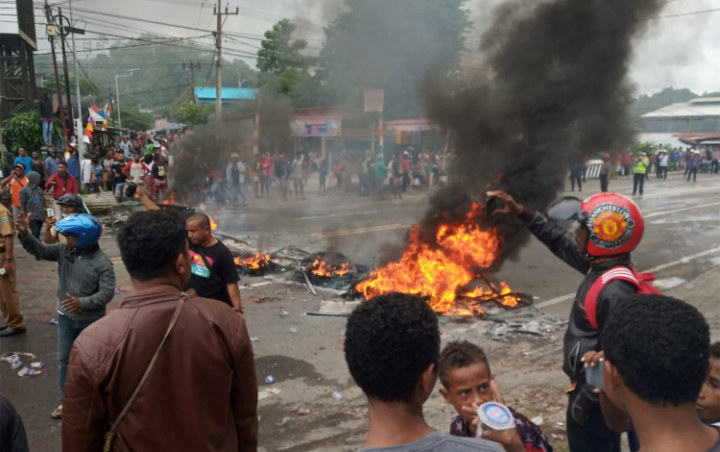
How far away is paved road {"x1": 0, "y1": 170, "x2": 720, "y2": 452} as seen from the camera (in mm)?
4520

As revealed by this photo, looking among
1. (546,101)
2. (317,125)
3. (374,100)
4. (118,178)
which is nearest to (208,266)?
(546,101)

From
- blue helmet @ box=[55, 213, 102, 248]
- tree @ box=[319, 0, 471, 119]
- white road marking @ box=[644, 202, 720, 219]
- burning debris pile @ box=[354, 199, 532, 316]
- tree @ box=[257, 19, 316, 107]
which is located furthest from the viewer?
tree @ box=[257, 19, 316, 107]

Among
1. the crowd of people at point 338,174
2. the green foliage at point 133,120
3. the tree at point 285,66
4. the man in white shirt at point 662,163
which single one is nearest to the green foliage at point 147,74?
the green foliage at point 133,120

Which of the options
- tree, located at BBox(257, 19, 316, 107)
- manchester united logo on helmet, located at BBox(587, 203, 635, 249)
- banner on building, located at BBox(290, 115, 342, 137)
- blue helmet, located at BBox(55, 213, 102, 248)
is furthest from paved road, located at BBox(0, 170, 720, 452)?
tree, located at BBox(257, 19, 316, 107)

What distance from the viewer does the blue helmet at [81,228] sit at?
3996 millimetres

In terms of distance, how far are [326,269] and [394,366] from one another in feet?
24.0

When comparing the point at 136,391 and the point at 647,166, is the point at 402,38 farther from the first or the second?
the point at 647,166

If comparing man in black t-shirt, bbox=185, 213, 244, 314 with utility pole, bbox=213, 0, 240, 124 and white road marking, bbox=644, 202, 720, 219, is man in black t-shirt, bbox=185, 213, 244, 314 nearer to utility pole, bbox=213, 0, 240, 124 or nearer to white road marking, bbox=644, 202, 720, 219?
white road marking, bbox=644, 202, 720, 219

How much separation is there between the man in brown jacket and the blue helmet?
2157mm

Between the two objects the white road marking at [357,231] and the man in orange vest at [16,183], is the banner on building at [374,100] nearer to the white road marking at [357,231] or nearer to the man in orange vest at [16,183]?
the white road marking at [357,231]

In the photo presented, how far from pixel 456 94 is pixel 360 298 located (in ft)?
14.8

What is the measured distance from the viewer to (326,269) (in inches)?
348

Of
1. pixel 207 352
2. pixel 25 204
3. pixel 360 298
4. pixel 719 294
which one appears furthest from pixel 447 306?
pixel 25 204

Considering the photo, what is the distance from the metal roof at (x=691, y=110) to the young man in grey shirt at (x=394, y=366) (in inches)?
2369
